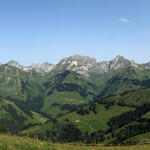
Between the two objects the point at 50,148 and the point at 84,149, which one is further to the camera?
the point at 84,149

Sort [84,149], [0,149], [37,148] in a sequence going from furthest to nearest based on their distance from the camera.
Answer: [84,149], [37,148], [0,149]

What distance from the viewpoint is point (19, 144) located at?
54.8 feet

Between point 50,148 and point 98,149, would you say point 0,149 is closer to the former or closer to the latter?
point 50,148

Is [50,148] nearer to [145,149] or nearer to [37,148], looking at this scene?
[37,148]

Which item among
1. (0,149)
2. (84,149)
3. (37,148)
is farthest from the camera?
(84,149)

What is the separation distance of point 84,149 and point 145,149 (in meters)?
6.38

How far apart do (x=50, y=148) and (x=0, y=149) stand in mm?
4417

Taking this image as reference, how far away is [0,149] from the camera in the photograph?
14820mm

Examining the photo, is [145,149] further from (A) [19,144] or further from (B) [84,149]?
(A) [19,144]

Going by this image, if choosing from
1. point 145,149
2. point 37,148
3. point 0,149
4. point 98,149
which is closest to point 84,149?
point 98,149

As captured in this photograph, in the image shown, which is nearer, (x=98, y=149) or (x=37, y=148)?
(x=37, y=148)

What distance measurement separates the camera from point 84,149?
18.5m

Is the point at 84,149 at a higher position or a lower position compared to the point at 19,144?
lower

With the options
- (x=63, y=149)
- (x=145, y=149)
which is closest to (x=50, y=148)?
(x=63, y=149)
